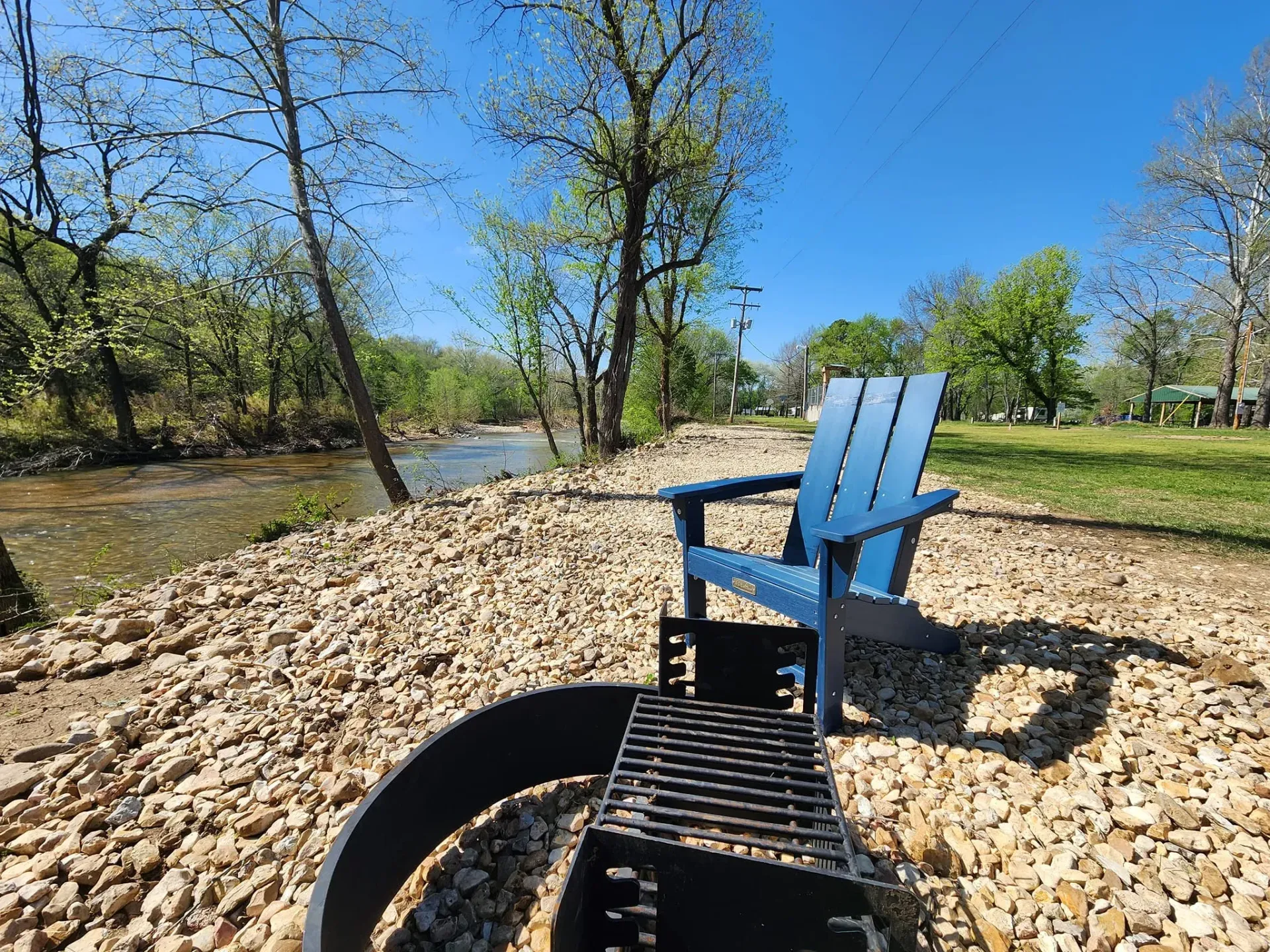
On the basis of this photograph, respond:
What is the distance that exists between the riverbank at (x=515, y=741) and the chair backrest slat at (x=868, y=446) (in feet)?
2.42

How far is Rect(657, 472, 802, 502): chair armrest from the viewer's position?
7.18 feet

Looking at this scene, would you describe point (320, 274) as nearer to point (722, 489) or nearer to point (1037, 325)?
point (722, 489)

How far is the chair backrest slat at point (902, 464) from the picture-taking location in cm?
204

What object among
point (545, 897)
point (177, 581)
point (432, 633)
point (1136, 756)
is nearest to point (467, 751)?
point (545, 897)

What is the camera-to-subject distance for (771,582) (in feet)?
6.06

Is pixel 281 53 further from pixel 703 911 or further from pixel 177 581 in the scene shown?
pixel 703 911

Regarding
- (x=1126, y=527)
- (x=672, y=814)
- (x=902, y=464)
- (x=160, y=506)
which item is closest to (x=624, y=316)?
(x=902, y=464)

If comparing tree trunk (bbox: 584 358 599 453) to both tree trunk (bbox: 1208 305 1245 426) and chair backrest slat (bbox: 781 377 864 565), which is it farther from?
tree trunk (bbox: 1208 305 1245 426)

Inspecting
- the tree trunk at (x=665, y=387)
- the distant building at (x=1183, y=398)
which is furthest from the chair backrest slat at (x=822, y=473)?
the distant building at (x=1183, y=398)

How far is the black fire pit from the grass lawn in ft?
14.9

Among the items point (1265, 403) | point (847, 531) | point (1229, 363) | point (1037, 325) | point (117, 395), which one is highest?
point (1037, 325)

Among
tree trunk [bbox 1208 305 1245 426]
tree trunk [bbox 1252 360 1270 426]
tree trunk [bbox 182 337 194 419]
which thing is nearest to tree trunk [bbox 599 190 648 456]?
tree trunk [bbox 182 337 194 419]

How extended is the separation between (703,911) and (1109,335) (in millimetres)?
36151

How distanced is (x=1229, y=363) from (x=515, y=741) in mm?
28356
